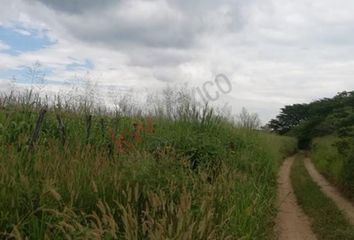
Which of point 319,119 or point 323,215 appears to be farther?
point 319,119

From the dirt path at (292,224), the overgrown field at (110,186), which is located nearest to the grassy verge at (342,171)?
the dirt path at (292,224)

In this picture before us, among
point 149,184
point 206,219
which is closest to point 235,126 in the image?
point 149,184

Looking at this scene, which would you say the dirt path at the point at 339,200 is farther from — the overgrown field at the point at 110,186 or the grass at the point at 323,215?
the overgrown field at the point at 110,186

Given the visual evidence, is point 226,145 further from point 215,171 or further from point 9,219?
point 9,219

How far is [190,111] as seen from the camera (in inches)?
511

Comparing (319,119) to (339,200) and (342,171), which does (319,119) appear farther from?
(339,200)

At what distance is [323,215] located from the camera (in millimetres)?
12242

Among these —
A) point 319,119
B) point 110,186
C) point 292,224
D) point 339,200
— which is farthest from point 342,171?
point 319,119

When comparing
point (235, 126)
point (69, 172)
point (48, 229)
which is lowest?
point (48, 229)

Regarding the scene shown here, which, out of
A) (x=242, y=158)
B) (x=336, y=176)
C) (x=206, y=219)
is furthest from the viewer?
(x=336, y=176)

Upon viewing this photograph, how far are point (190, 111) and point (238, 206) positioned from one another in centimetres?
624

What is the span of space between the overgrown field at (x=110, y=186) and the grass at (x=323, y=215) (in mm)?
1294

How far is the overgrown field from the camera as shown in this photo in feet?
13.4

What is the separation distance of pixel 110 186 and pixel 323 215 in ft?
27.7
